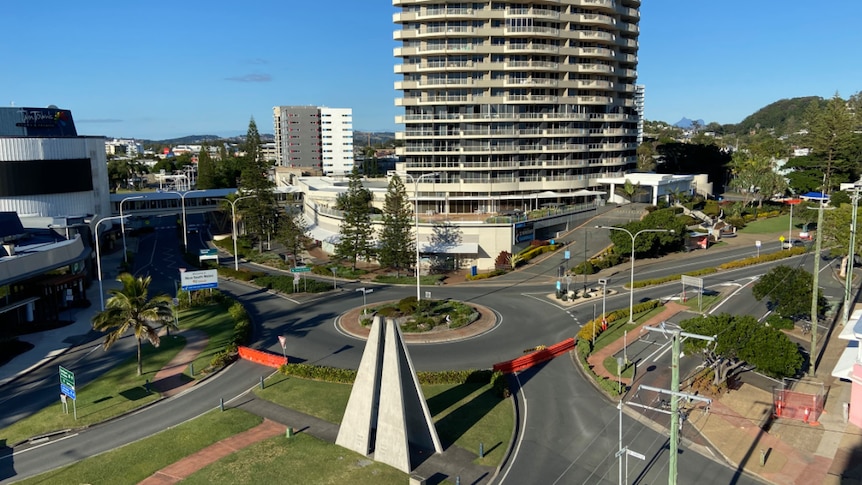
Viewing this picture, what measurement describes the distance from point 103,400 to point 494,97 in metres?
64.3

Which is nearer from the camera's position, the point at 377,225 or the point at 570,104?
the point at 377,225

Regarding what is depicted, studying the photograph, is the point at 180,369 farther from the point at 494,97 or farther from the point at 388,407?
the point at 494,97

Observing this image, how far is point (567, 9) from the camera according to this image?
8706 centimetres

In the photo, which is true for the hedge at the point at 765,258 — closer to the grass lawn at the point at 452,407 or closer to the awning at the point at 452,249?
the awning at the point at 452,249

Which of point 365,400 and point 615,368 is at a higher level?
point 365,400

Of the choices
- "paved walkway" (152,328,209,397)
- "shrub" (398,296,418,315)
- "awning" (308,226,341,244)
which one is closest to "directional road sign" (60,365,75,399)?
"paved walkway" (152,328,209,397)

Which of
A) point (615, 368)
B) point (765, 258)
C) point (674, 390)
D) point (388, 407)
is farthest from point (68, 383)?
point (765, 258)

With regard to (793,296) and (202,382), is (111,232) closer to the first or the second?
(202,382)

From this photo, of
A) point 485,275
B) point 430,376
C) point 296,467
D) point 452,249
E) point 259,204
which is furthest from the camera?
point 259,204

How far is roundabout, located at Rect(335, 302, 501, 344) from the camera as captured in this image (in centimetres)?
4484

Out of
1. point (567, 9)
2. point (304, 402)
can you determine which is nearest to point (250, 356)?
point (304, 402)

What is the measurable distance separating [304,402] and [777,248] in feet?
212

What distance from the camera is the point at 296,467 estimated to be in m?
26.7

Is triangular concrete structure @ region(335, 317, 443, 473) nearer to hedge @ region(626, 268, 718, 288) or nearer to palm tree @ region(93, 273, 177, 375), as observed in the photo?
palm tree @ region(93, 273, 177, 375)
